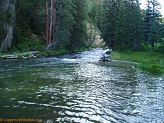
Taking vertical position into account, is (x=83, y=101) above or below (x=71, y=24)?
below

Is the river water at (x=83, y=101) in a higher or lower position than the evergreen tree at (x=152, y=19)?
lower

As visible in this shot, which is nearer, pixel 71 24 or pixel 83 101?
pixel 83 101

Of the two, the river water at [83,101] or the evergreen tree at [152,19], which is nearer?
the river water at [83,101]

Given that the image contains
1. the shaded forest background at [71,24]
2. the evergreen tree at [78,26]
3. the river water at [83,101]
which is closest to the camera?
the river water at [83,101]

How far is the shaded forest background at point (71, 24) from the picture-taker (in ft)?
144

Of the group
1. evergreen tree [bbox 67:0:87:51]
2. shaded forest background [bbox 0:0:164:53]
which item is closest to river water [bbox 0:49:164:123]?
shaded forest background [bbox 0:0:164:53]

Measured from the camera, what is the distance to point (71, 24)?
51.0 m

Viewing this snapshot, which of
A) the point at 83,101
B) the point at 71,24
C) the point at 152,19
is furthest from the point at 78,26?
the point at 83,101

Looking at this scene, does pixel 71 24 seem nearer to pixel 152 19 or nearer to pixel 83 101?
pixel 152 19

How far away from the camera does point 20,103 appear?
1076 centimetres

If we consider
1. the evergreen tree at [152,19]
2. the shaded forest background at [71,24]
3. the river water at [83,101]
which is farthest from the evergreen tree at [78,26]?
the river water at [83,101]

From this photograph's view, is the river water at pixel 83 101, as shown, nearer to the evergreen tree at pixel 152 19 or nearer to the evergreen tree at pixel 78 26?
the evergreen tree at pixel 152 19

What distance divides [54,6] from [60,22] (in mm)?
4815

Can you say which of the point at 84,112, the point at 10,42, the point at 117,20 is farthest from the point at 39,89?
the point at 117,20
